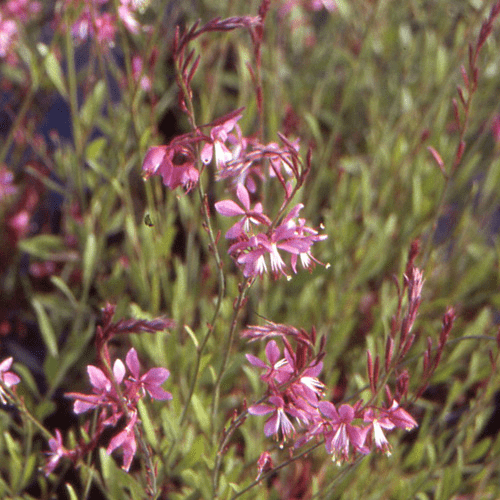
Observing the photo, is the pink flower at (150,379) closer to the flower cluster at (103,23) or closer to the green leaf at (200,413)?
the green leaf at (200,413)

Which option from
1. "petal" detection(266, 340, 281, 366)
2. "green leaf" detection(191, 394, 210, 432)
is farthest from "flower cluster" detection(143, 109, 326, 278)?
"green leaf" detection(191, 394, 210, 432)

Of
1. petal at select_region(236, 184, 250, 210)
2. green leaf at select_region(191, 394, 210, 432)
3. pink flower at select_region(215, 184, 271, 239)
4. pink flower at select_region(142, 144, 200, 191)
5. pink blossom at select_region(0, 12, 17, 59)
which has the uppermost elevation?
pink flower at select_region(142, 144, 200, 191)

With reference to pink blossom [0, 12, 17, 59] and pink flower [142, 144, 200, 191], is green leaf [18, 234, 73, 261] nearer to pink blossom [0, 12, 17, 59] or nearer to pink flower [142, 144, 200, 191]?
pink blossom [0, 12, 17, 59]

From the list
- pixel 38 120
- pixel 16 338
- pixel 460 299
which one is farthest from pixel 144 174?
pixel 38 120

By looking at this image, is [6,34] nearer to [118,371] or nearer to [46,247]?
[46,247]

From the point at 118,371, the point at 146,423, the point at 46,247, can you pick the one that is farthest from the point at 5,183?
the point at 118,371

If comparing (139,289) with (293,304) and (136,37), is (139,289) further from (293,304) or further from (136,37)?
(136,37)
